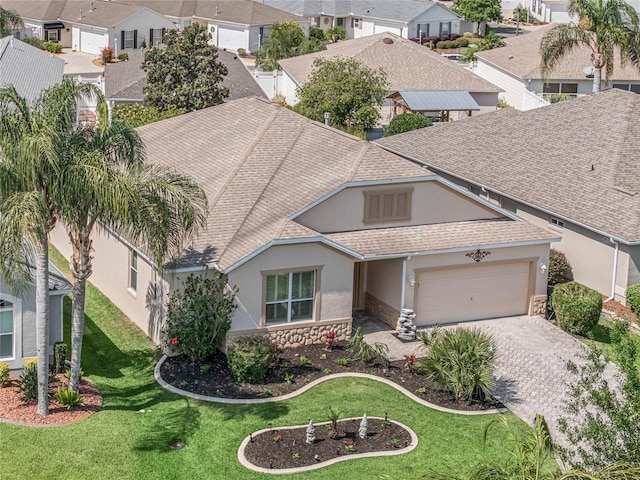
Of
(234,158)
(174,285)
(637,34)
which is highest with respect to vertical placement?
(637,34)

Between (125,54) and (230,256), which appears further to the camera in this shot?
(125,54)

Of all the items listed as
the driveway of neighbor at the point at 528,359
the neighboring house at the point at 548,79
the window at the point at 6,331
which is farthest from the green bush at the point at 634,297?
the neighboring house at the point at 548,79

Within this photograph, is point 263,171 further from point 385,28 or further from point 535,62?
point 385,28

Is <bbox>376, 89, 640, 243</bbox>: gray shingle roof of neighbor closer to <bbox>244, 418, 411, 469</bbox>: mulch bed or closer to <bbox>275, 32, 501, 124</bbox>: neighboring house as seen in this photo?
<bbox>244, 418, 411, 469</bbox>: mulch bed

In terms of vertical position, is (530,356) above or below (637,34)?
below

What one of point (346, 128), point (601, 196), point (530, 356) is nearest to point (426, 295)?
point (530, 356)

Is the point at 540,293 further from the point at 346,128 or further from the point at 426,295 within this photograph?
the point at 346,128

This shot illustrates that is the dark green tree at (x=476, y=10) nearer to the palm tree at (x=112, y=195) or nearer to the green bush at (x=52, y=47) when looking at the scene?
the green bush at (x=52, y=47)
